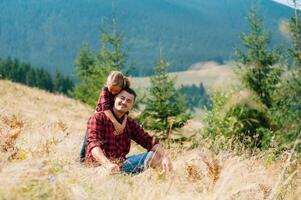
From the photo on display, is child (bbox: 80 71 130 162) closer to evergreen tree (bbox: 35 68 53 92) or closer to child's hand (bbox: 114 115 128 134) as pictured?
child's hand (bbox: 114 115 128 134)

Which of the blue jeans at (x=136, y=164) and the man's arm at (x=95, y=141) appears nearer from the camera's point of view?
the man's arm at (x=95, y=141)

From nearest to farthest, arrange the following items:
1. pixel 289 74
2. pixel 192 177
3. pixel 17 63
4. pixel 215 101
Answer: pixel 192 177, pixel 289 74, pixel 215 101, pixel 17 63

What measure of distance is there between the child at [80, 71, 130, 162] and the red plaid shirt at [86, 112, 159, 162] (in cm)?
6

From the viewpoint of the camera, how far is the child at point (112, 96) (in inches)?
252

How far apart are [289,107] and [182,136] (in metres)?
3.68

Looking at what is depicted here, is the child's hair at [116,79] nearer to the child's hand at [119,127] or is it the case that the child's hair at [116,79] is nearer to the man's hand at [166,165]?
the child's hand at [119,127]

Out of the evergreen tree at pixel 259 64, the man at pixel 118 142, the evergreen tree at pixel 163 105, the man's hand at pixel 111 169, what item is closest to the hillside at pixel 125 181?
the man's hand at pixel 111 169

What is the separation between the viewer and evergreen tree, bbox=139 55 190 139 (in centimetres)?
1770

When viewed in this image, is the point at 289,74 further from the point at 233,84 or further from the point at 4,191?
the point at 4,191

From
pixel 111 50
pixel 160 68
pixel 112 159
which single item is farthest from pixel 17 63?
pixel 112 159

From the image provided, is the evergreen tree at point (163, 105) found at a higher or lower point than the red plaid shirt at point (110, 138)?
lower

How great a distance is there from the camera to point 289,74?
19.1m

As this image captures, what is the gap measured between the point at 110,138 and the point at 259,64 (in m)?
17.4

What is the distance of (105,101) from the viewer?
6492mm
